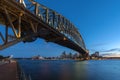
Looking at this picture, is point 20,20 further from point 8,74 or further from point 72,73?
point 72,73

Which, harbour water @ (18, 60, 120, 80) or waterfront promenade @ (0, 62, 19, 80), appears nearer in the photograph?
waterfront promenade @ (0, 62, 19, 80)

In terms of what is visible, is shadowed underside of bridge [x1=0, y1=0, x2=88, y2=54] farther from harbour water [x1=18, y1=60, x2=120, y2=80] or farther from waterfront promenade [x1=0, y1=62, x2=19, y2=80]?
harbour water [x1=18, y1=60, x2=120, y2=80]

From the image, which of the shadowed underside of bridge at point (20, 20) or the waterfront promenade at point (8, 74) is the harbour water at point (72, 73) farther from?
the shadowed underside of bridge at point (20, 20)

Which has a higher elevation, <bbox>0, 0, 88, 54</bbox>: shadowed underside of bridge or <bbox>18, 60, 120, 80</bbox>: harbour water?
<bbox>0, 0, 88, 54</bbox>: shadowed underside of bridge

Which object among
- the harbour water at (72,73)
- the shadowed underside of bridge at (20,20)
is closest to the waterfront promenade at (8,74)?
the shadowed underside of bridge at (20,20)

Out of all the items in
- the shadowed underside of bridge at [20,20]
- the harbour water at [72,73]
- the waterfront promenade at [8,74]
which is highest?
the shadowed underside of bridge at [20,20]

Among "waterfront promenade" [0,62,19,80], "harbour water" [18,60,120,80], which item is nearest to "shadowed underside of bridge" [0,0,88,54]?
"waterfront promenade" [0,62,19,80]

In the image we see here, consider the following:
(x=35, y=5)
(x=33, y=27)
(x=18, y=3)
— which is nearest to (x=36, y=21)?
(x=33, y=27)

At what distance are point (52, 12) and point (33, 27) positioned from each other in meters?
8.67

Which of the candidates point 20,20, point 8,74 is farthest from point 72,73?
point 20,20

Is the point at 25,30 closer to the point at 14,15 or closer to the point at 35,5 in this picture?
the point at 35,5

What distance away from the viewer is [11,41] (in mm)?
17031

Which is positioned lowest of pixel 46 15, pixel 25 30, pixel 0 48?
pixel 0 48

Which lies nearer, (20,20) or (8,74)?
(20,20)
